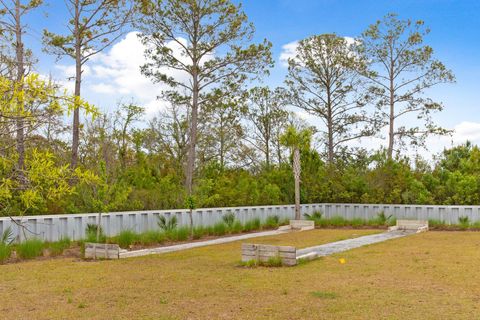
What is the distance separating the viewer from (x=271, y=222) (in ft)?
65.9

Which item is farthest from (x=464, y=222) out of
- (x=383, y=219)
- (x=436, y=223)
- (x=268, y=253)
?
(x=268, y=253)

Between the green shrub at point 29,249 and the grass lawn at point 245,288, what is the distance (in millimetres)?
680

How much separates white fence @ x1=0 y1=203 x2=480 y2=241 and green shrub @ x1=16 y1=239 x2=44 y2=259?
28 cm

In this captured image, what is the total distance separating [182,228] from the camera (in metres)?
16.1

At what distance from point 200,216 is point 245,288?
10371 millimetres

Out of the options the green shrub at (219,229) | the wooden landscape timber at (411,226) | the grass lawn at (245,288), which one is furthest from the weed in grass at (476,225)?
the green shrub at (219,229)

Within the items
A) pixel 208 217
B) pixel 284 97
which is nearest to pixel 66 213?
pixel 208 217

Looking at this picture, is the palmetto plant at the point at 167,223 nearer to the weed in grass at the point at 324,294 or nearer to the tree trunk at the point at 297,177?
the tree trunk at the point at 297,177

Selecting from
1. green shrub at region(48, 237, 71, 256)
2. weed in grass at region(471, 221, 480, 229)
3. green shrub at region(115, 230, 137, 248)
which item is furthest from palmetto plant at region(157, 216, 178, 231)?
weed in grass at region(471, 221, 480, 229)

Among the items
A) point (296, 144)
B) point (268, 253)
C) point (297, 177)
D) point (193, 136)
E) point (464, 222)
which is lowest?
point (464, 222)

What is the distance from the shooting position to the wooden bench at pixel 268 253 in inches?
392

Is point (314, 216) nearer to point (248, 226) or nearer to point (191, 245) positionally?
point (248, 226)

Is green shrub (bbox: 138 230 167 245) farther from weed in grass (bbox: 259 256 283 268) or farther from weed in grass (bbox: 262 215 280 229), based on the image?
weed in grass (bbox: 262 215 280 229)

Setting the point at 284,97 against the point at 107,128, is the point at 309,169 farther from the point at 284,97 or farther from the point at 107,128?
→ the point at 107,128
